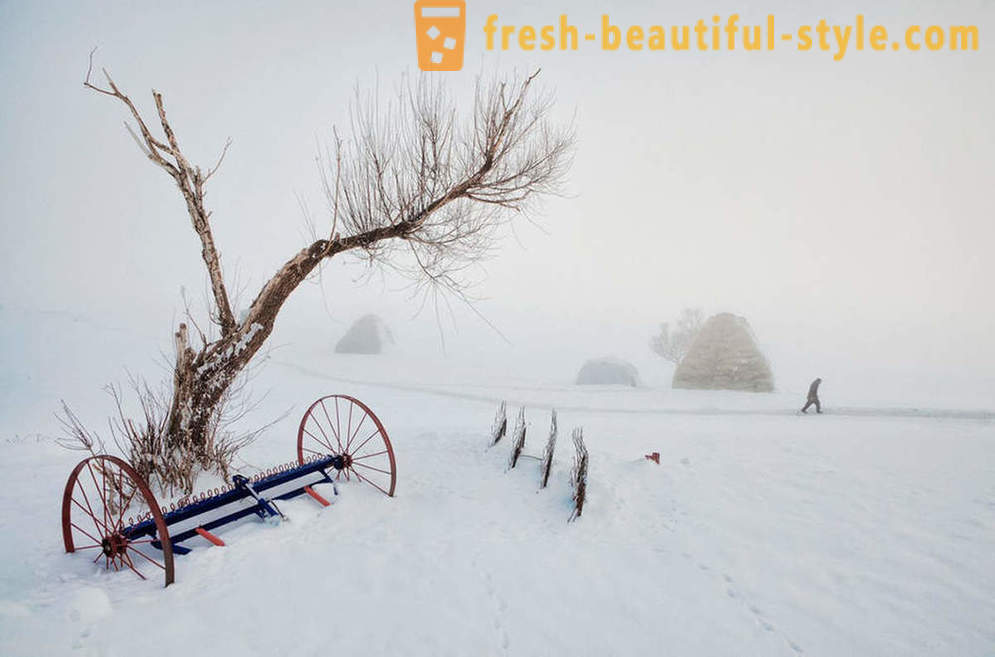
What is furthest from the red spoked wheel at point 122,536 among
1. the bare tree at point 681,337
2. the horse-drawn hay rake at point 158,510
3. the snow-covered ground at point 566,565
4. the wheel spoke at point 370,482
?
the bare tree at point 681,337

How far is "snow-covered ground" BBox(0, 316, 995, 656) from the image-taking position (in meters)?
2.69

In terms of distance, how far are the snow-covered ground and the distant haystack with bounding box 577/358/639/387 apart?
12.2m

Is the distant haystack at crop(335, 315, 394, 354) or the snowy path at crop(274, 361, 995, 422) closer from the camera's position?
the snowy path at crop(274, 361, 995, 422)

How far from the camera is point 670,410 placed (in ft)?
37.2

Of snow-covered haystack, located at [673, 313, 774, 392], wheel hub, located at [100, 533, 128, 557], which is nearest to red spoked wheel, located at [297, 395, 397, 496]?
wheel hub, located at [100, 533, 128, 557]

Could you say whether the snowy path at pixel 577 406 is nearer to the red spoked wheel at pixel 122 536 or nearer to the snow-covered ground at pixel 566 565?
the snow-covered ground at pixel 566 565

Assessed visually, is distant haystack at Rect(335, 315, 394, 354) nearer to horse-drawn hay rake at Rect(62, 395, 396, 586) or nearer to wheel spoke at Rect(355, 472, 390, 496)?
horse-drawn hay rake at Rect(62, 395, 396, 586)

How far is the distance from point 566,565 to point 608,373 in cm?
1592

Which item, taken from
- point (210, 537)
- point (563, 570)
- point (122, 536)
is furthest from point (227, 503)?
point (563, 570)

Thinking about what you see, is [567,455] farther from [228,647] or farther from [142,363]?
[142,363]

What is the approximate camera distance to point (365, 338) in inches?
974

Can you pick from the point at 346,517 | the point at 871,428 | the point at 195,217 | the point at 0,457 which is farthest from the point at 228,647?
the point at 871,428

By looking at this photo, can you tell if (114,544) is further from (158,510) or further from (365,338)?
(365,338)

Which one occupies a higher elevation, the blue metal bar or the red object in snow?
the blue metal bar
